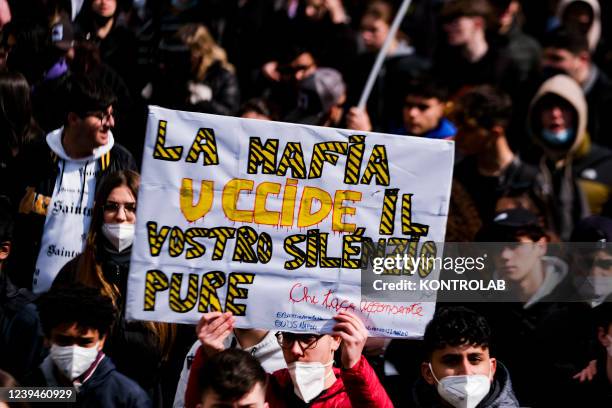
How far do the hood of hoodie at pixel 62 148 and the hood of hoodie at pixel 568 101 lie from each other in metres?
3.36

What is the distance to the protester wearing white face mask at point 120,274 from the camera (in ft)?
21.7

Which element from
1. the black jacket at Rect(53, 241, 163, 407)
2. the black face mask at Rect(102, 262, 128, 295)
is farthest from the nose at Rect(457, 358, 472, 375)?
the black face mask at Rect(102, 262, 128, 295)

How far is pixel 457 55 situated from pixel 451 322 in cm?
456

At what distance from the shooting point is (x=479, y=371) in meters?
6.09

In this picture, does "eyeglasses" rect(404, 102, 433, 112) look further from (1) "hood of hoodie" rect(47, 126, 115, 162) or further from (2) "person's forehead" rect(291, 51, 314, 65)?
(1) "hood of hoodie" rect(47, 126, 115, 162)

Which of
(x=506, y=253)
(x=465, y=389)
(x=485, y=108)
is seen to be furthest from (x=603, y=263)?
(x=485, y=108)

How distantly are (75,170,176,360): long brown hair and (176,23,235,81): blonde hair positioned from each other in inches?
106

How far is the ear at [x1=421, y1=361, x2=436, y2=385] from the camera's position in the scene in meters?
6.18

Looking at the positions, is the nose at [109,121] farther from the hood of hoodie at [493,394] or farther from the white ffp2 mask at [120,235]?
the hood of hoodie at [493,394]

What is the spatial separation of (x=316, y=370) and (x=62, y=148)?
87.0 inches

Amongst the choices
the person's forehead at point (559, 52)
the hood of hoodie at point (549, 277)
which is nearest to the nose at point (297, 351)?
the hood of hoodie at point (549, 277)

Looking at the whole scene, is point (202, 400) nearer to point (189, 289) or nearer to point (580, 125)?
point (189, 289)

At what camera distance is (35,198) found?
7.25m

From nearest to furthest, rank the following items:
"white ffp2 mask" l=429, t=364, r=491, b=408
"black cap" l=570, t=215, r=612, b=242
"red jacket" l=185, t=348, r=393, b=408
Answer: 1. "red jacket" l=185, t=348, r=393, b=408
2. "white ffp2 mask" l=429, t=364, r=491, b=408
3. "black cap" l=570, t=215, r=612, b=242
